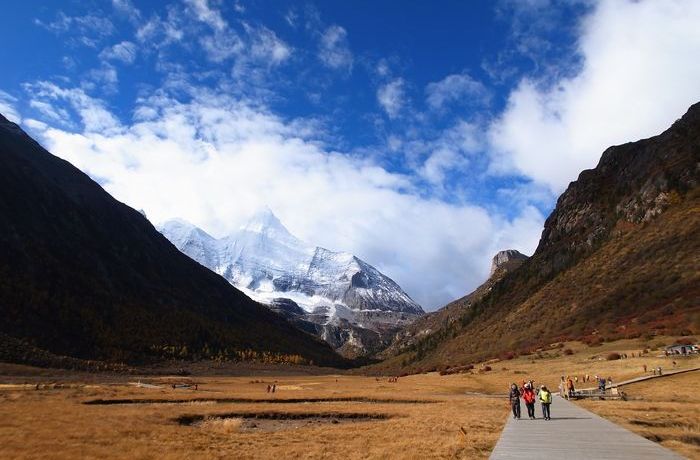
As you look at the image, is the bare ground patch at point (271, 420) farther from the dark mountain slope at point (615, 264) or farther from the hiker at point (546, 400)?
the dark mountain slope at point (615, 264)

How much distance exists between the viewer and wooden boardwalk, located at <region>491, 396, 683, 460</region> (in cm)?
1631

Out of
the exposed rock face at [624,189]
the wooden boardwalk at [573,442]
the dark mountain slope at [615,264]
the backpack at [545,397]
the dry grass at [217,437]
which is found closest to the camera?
the wooden boardwalk at [573,442]

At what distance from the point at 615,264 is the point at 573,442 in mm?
110929

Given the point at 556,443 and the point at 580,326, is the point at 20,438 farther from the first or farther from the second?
the point at 580,326

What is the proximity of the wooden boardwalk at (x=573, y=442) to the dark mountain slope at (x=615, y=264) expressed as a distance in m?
58.1

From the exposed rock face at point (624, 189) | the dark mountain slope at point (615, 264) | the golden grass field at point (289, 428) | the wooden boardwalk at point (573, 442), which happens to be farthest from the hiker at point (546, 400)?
the exposed rock face at point (624, 189)

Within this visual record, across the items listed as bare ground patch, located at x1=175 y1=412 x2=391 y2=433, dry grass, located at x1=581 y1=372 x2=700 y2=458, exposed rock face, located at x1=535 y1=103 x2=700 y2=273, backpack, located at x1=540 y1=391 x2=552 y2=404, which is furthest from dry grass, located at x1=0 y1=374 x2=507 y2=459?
exposed rock face, located at x1=535 y1=103 x2=700 y2=273

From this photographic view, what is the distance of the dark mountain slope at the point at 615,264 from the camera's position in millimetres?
91375

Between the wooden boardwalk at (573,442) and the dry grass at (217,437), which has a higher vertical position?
the wooden boardwalk at (573,442)

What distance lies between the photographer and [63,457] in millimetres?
21656

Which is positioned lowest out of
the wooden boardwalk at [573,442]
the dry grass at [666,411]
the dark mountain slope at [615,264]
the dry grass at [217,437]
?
the dry grass at [217,437]

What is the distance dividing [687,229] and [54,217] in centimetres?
20855

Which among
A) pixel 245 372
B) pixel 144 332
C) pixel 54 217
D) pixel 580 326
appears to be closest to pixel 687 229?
pixel 580 326

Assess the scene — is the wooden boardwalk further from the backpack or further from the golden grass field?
the golden grass field
